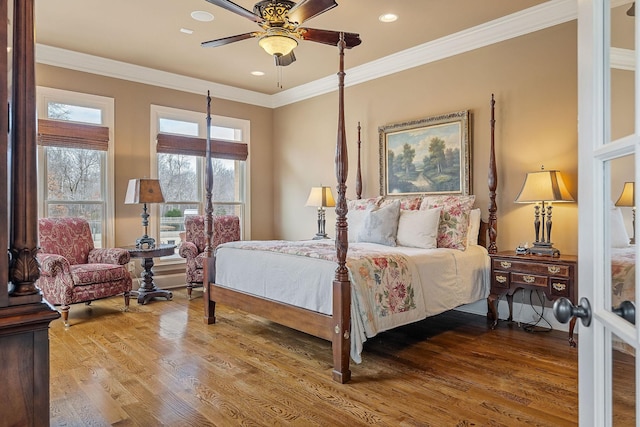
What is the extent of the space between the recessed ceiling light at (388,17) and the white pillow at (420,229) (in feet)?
6.17

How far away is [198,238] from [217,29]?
2575mm

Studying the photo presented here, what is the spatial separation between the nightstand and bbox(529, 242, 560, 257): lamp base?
6 cm

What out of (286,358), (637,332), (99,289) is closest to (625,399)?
(637,332)

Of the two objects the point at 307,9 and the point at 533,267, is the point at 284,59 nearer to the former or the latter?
the point at 307,9

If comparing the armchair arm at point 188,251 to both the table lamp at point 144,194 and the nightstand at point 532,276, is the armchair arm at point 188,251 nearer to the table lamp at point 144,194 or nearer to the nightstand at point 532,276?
the table lamp at point 144,194

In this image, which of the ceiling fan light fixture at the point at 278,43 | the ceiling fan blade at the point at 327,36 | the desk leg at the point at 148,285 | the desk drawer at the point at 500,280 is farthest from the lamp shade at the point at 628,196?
the desk leg at the point at 148,285

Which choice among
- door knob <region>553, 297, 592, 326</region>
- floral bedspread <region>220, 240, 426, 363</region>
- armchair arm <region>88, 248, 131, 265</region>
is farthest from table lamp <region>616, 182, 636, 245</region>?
armchair arm <region>88, 248, 131, 265</region>

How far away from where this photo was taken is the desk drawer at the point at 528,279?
136 inches

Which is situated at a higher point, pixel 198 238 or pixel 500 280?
pixel 198 238

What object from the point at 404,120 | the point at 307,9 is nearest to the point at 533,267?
the point at 404,120

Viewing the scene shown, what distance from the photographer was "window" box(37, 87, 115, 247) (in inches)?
189

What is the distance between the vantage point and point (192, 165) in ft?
19.8

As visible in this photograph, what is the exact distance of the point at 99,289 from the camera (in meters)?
4.21

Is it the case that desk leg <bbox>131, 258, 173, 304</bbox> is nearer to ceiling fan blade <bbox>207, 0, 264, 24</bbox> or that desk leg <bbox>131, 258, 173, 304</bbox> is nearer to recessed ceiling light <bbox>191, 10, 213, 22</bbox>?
recessed ceiling light <bbox>191, 10, 213, 22</bbox>
